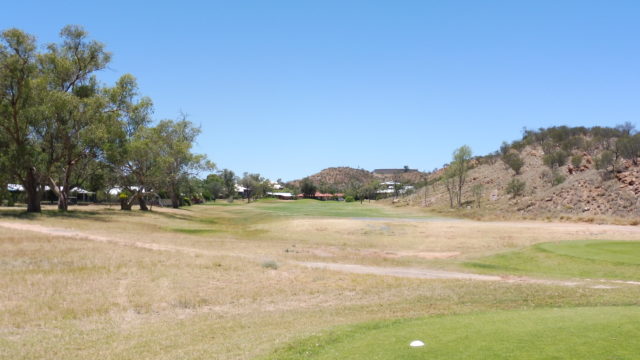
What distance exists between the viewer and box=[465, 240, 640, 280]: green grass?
22359 millimetres

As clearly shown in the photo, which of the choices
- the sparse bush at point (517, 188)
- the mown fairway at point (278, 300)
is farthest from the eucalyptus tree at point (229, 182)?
the mown fairway at point (278, 300)

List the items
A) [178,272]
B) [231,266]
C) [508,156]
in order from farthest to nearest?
[508,156]
[231,266]
[178,272]

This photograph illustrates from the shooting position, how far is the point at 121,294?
16.3 meters

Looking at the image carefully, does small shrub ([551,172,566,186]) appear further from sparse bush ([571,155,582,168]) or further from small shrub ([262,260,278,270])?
small shrub ([262,260,278,270])

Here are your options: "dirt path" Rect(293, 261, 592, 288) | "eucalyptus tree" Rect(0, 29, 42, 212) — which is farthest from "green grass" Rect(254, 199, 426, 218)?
"dirt path" Rect(293, 261, 592, 288)

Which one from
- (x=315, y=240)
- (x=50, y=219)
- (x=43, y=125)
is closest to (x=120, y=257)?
(x=315, y=240)

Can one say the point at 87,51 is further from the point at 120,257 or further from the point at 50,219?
the point at 120,257

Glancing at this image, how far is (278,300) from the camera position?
16.8 metres

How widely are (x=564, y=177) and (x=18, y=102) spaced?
6662 centimetres

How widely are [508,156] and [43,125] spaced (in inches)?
3068

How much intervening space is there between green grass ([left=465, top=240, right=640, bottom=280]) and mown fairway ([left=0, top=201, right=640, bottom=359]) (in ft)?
0.36

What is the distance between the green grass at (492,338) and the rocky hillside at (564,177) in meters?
49.5

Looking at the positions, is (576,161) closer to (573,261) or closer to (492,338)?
(573,261)

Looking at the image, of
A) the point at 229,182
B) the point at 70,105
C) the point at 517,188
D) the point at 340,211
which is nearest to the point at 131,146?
the point at 70,105
